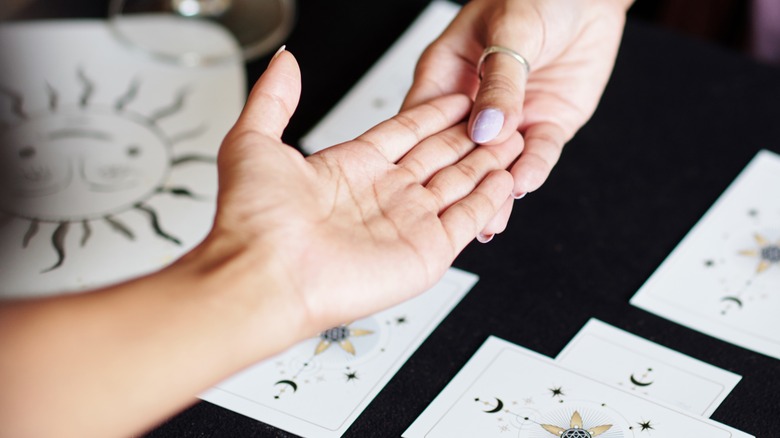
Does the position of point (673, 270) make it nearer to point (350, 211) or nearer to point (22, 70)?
point (350, 211)

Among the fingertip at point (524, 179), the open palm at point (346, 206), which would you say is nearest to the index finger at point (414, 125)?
the open palm at point (346, 206)

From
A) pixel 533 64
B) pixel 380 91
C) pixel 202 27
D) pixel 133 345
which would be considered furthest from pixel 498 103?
pixel 202 27

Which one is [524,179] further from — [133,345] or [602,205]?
[133,345]

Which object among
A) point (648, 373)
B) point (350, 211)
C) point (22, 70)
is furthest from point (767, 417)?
point (22, 70)

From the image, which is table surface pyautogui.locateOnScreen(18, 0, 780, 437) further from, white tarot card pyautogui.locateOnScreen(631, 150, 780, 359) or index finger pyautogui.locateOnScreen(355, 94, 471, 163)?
index finger pyautogui.locateOnScreen(355, 94, 471, 163)

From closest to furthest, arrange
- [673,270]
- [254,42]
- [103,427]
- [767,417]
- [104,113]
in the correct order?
1. [103,427]
2. [767,417]
3. [673,270]
4. [104,113]
5. [254,42]
